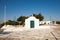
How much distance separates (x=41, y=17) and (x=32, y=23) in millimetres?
25487

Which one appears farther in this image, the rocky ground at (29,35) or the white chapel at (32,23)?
the white chapel at (32,23)

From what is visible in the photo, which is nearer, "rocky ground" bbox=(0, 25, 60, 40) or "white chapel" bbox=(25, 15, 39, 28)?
"rocky ground" bbox=(0, 25, 60, 40)

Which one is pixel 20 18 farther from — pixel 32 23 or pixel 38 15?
pixel 32 23

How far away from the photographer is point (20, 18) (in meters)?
48.9

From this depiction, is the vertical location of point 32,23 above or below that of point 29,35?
above

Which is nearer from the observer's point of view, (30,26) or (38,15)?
(30,26)

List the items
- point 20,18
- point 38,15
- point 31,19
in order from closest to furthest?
point 31,19 < point 20,18 < point 38,15

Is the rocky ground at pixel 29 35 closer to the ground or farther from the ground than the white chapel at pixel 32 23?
closer to the ground

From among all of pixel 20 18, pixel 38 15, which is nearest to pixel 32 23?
pixel 20 18

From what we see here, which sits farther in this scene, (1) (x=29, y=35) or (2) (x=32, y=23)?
(2) (x=32, y=23)

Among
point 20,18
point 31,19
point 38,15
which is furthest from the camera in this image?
point 38,15

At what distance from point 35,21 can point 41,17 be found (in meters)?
25.5

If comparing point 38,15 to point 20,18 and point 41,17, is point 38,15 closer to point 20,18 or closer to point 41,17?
point 41,17

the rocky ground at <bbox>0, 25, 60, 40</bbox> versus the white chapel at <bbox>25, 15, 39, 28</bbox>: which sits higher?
the white chapel at <bbox>25, 15, 39, 28</bbox>
